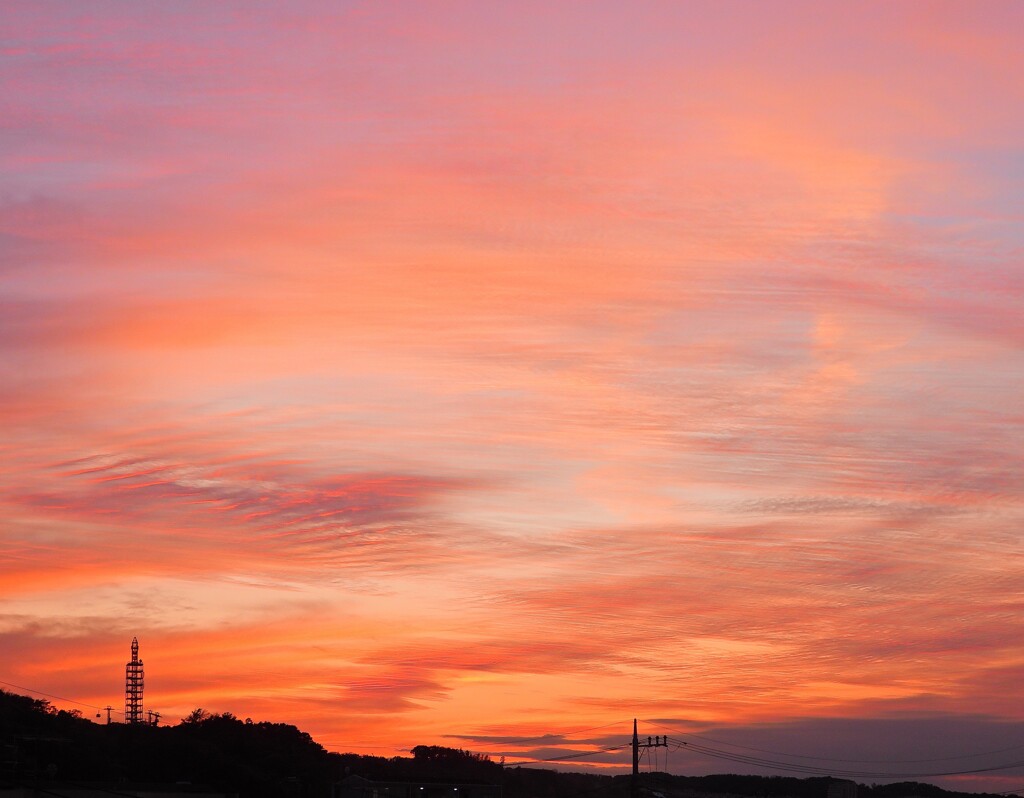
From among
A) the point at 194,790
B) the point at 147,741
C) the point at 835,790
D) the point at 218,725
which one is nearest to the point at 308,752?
the point at 218,725

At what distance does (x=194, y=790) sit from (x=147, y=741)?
108ft

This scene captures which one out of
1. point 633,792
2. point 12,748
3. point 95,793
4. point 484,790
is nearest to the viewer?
point 95,793

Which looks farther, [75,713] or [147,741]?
[75,713]

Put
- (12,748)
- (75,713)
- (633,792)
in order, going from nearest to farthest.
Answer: (633,792) → (12,748) → (75,713)

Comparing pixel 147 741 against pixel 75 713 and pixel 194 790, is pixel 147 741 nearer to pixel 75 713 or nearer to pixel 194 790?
pixel 75 713

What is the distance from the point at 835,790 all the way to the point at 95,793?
395 ft

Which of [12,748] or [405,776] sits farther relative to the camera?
[405,776]

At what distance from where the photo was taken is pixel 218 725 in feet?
631

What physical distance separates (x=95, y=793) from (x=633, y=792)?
49.4 m

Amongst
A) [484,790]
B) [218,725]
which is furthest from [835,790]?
[218,725]

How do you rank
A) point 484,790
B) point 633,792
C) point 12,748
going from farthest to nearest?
point 484,790 → point 12,748 → point 633,792

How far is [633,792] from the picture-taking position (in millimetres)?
125250

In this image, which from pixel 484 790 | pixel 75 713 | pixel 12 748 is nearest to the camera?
pixel 12 748

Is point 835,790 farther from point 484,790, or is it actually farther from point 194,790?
point 194,790
